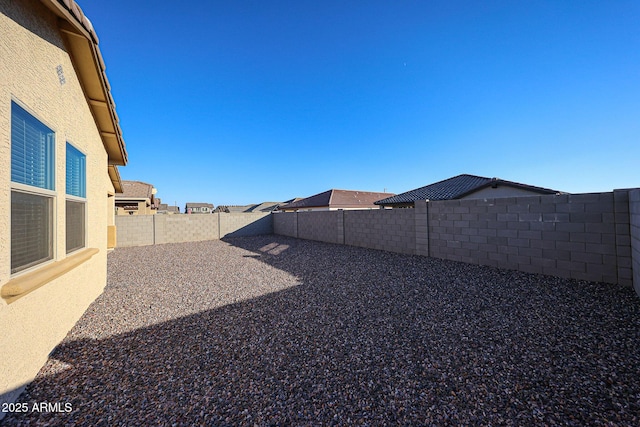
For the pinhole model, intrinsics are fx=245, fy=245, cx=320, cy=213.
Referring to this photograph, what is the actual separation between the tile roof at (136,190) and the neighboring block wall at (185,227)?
25.8 feet

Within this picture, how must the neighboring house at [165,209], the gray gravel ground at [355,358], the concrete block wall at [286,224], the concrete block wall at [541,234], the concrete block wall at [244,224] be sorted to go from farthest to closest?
the neighboring house at [165,209] → the concrete block wall at [244,224] → the concrete block wall at [286,224] → the concrete block wall at [541,234] → the gray gravel ground at [355,358]

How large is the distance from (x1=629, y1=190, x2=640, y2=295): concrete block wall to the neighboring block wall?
1559cm

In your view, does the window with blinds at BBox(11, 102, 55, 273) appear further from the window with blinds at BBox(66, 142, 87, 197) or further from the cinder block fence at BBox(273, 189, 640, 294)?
the cinder block fence at BBox(273, 189, 640, 294)

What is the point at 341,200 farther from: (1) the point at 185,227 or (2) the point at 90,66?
(2) the point at 90,66

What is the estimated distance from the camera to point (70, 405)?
6.70ft

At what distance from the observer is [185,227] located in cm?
1388

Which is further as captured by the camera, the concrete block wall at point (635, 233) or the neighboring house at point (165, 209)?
the neighboring house at point (165, 209)

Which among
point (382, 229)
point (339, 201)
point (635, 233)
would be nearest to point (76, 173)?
point (382, 229)

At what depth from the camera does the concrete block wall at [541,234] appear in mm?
4500

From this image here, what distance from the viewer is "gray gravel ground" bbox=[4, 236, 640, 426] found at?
6.28 ft

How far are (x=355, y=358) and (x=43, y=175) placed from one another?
3.98m

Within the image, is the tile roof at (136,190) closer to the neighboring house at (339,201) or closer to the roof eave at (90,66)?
the neighboring house at (339,201)

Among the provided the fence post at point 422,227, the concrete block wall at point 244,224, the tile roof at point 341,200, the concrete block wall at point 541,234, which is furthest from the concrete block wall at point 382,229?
the tile roof at point 341,200

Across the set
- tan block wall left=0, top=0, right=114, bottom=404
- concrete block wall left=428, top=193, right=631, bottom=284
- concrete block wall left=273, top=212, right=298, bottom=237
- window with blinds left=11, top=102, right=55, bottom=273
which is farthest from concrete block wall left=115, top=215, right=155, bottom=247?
concrete block wall left=428, top=193, right=631, bottom=284
